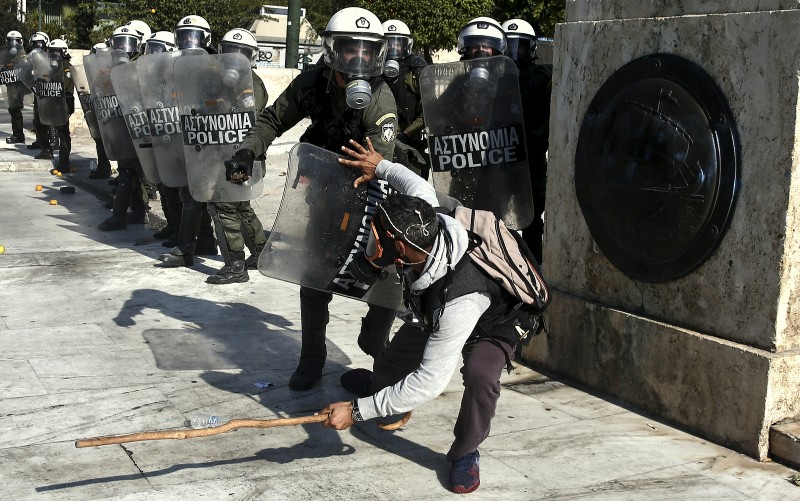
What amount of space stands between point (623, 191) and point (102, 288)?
3.81 meters

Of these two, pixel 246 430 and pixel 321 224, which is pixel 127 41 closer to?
pixel 321 224

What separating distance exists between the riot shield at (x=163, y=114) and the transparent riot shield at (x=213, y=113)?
474mm

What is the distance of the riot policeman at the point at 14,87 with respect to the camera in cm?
1504

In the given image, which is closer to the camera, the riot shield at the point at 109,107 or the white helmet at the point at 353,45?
the white helmet at the point at 353,45

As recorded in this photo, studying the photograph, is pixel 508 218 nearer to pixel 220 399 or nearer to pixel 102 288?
pixel 220 399

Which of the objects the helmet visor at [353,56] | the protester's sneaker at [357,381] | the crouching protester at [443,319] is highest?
the helmet visor at [353,56]

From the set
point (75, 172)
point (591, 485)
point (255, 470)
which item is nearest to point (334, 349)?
point (255, 470)

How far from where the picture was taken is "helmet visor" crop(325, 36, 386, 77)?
14.6 feet

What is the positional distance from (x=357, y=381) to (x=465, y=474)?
1160mm

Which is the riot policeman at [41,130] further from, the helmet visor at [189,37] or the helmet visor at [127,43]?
the helmet visor at [189,37]

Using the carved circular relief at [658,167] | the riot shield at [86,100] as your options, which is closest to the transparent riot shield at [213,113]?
the carved circular relief at [658,167]

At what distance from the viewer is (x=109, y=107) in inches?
345

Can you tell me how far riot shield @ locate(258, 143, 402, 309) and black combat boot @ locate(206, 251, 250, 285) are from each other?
8.17 ft

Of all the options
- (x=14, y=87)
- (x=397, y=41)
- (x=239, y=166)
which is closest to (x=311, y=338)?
→ (x=239, y=166)
